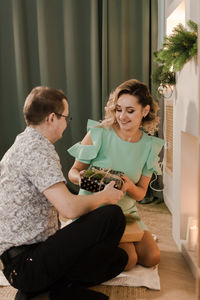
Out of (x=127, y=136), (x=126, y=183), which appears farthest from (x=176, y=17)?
(x=126, y=183)

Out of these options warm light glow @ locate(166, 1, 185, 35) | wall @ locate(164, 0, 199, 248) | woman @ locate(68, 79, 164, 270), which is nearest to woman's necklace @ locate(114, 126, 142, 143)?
woman @ locate(68, 79, 164, 270)

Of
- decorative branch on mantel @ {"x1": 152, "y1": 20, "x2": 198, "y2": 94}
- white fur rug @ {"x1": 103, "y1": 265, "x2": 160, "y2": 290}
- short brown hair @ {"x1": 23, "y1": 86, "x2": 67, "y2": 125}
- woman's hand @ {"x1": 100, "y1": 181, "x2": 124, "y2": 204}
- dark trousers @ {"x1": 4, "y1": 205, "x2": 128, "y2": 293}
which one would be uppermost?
decorative branch on mantel @ {"x1": 152, "y1": 20, "x2": 198, "y2": 94}

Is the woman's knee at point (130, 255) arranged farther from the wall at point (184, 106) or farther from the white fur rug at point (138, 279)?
the wall at point (184, 106)

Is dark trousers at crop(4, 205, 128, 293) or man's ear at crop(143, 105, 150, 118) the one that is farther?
man's ear at crop(143, 105, 150, 118)

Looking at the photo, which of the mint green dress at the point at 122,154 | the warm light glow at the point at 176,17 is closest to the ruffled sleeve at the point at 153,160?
the mint green dress at the point at 122,154

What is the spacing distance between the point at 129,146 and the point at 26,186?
0.78m

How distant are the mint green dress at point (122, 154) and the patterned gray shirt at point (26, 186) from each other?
0.55 metres

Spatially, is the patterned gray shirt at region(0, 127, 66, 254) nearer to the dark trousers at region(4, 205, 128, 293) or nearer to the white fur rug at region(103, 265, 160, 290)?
the dark trousers at region(4, 205, 128, 293)

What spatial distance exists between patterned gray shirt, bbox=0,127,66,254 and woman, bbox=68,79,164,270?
46 centimetres

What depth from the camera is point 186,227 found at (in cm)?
217

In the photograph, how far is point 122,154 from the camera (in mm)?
2115

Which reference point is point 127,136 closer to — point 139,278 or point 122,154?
point 122,154

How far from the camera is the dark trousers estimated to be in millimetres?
1526

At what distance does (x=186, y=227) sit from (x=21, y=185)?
3.61ft
